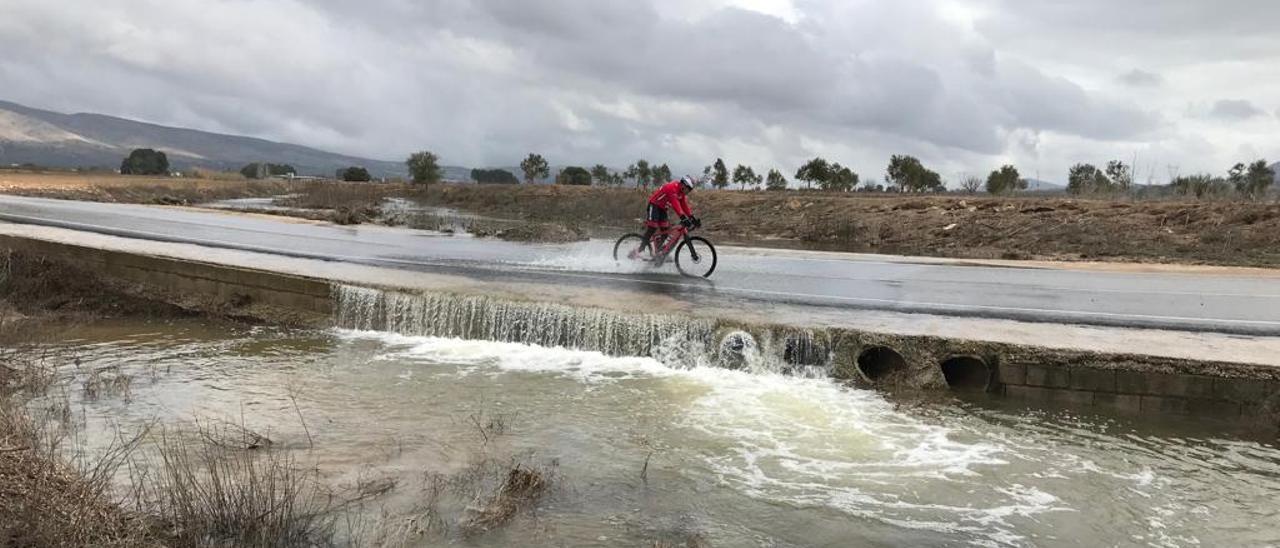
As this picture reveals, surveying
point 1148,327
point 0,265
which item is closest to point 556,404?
point 1148,327

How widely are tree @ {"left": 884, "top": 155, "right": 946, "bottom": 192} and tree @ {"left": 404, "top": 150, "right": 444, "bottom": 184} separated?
149 ft

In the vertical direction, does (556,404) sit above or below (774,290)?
below

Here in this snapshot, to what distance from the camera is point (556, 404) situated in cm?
906

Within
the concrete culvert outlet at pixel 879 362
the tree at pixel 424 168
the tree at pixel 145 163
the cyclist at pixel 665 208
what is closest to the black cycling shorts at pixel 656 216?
the cyclist at pixel 665 208

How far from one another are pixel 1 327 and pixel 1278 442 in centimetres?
1635

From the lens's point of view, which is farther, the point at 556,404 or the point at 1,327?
the point at 1,327

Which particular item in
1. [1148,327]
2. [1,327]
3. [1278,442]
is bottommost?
[1,327]

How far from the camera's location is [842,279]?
1652cm

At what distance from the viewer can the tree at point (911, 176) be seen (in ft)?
207

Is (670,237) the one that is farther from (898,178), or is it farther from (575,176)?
(575,176)

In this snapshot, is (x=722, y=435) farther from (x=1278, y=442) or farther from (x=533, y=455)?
(x=1278, y=442)

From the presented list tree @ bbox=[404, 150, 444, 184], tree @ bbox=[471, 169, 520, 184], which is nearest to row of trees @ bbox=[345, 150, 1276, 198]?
tree @ bbox=[404, 150, 444, 184]

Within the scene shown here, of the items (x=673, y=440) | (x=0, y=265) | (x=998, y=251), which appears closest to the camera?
(x=673, y=440)

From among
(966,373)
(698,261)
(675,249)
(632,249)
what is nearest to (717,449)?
(966,373)
